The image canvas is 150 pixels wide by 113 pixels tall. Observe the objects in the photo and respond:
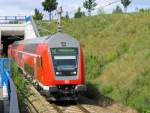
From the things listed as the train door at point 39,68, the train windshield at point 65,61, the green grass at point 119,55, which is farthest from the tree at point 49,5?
the train windshield at point 65,61

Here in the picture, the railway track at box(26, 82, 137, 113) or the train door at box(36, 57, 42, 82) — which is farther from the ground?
the train door at box(36, 57, 42, 82)

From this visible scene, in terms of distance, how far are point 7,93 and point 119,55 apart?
14918mm

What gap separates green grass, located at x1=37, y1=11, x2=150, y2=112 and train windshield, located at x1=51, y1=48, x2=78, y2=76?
266cm

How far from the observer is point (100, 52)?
33.6 metres

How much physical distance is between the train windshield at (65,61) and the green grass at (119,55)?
2.66 meters

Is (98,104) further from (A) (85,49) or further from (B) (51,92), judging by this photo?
(A) (85,49)

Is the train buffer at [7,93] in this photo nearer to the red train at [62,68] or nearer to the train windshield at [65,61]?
the red train at [62,68]

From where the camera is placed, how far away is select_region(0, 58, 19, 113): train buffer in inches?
327

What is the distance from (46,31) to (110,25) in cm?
1436

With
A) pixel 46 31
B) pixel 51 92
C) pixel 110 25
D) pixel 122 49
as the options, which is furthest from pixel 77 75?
pixel 46 31

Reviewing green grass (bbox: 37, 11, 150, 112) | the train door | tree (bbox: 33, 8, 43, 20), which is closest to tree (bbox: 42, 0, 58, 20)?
tree (bbox: 33, 8, 43, 20)

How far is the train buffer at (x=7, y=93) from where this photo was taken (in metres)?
8.30

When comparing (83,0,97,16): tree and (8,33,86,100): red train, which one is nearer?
(8,33,86,100): red train

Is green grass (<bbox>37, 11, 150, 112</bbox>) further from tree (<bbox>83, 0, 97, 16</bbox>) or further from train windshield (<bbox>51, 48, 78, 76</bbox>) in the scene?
tree (<bbox>83, 0, 97, 16</bbox>)
